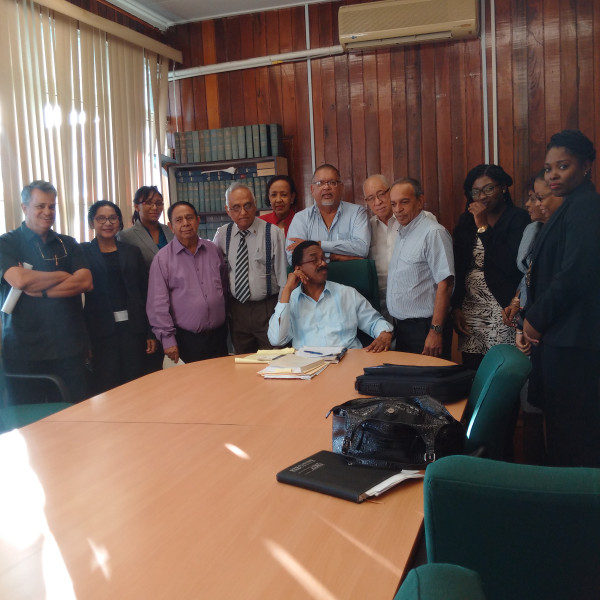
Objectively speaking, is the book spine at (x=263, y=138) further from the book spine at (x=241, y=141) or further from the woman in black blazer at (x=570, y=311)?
the woman in black blazer at (x=570, y=311)

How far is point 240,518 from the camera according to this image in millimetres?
1301

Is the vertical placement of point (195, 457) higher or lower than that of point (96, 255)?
lower

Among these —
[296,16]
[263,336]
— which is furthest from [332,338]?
[296,16]

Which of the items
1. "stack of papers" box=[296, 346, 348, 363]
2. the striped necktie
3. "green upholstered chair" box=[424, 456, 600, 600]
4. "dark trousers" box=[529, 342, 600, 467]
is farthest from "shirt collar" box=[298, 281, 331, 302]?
"green upholstered chair" box=[424, 456, 600, 600]

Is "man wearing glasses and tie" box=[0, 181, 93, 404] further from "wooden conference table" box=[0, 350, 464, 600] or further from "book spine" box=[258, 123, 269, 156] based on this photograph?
"book spine" box=[258, 123, 269, 156]

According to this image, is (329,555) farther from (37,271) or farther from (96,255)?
(96,255)

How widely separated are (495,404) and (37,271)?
2.57 m

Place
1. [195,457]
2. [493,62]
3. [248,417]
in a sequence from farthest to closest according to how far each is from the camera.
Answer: [493,62] < [248,417] < [195,457]

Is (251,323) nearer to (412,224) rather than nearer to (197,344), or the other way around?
(197,344)

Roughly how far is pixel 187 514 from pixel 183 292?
2354 mm

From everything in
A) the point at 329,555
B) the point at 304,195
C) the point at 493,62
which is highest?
the point at 493,62

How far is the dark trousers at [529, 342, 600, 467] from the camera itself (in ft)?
8.30

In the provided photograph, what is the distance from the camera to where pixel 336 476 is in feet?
4.79

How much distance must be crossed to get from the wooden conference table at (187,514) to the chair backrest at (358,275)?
147 centimetres
